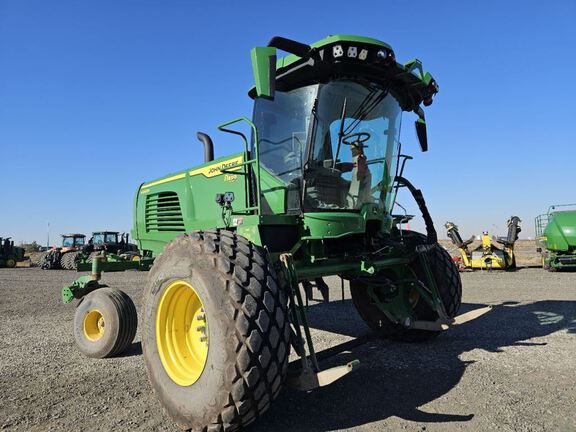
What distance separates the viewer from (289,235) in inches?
165

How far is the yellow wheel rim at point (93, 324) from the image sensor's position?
5492 millimetres

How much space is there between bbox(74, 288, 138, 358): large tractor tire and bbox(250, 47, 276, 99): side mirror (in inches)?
131

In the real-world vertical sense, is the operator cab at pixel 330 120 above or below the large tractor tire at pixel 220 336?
above

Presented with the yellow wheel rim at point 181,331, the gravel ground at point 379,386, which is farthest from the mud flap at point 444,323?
the yellow wheel rim at point 181,331

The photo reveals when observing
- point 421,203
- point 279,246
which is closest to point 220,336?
point 279,246

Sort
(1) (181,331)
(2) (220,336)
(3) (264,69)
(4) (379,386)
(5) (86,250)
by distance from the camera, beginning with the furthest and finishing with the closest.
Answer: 1. (5) (86,250)
2. (4) (379,386)
3. (1) (181,331)
4. (3) (264,69)
5. (2) (220,336)

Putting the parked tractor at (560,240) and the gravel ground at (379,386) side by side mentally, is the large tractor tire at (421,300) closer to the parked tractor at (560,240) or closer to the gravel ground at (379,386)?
the gravel ground at (379,386)

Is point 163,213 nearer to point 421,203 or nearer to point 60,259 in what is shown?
point 421,203

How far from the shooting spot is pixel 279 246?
4.08m

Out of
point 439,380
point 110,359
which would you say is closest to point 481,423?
point 439,380

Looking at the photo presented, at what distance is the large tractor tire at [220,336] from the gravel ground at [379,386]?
14.4 inches

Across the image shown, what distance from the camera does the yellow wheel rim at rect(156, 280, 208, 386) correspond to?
356cm

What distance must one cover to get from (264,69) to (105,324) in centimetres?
370

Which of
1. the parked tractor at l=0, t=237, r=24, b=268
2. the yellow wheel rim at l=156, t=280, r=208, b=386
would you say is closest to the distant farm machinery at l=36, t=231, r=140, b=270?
the parked tractor at l=0, t=237, r=24, b=268
